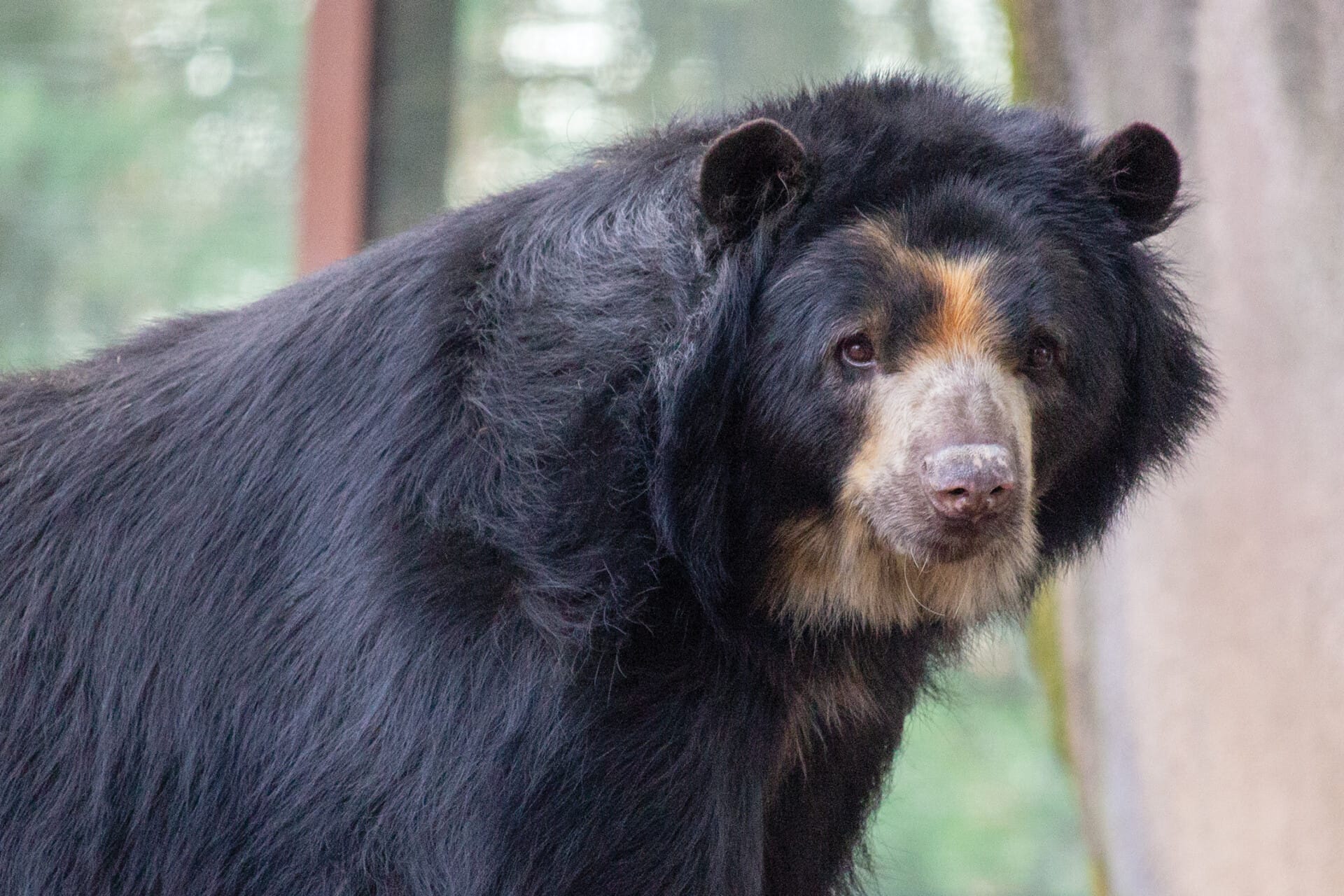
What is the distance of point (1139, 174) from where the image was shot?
3551 millimetres

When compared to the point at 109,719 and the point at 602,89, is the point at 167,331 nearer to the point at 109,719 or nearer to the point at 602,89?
the point at 109,719

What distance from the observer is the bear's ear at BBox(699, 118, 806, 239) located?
3154mm

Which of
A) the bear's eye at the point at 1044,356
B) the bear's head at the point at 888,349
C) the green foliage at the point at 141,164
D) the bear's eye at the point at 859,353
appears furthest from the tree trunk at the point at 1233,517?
the green foliage at the point at 141,164

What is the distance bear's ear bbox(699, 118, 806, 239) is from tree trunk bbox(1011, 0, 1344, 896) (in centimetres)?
125

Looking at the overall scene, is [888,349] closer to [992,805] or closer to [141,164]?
[992,805]

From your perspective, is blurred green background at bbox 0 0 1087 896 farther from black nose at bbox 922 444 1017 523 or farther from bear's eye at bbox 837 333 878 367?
black nose at bbox 922 444 1017 523

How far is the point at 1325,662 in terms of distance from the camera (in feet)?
15.1

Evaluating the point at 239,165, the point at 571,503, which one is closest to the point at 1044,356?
the point at 571,503

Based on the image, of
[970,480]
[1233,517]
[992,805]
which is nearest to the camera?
[970,480]

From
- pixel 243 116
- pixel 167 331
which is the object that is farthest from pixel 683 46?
pixel 167 331

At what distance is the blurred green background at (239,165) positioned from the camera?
7.61 m

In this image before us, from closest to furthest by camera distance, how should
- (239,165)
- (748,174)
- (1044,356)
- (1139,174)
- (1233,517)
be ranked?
(748,174)
(1044,356)
(1139,174)
(1233,517)
(239,165)

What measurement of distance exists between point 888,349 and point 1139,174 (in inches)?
29.9

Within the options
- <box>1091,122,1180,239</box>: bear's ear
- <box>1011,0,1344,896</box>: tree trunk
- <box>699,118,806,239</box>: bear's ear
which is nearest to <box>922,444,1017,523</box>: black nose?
<box>699,118,806,239</box>: bear's ear
